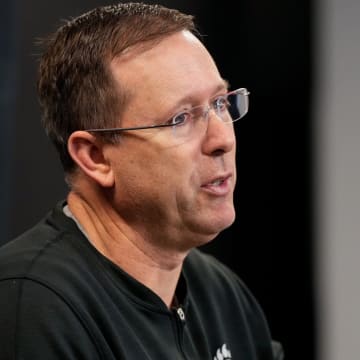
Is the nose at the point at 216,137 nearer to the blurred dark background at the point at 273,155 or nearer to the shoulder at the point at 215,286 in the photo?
the shoulder at the point at 215,286

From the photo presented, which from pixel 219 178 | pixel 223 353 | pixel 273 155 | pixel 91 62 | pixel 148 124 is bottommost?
pixel 223 353

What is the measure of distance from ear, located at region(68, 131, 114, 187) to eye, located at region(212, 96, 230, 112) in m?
0.21

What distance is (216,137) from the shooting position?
139 centimetres

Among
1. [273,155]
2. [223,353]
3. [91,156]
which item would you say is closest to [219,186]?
[91,156]

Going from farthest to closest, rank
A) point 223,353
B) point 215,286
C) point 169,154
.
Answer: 1. point 215,286
2. point 223,353
3. point 169,154

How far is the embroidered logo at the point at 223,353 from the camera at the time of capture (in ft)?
4.99

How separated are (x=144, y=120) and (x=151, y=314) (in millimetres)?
337

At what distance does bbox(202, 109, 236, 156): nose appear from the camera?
1.38 m

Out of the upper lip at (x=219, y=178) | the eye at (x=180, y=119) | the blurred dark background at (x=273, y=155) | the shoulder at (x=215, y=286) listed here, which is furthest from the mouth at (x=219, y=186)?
the blurred dark background at (x=273, y=155)

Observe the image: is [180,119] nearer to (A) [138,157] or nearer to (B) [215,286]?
(A) [138,157]

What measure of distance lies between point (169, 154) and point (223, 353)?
0.43m

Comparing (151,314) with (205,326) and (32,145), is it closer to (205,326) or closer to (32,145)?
(205,326)

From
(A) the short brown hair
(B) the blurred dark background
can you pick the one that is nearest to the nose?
(A) the short brown hair

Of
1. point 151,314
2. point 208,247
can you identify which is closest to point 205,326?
point 151,314
